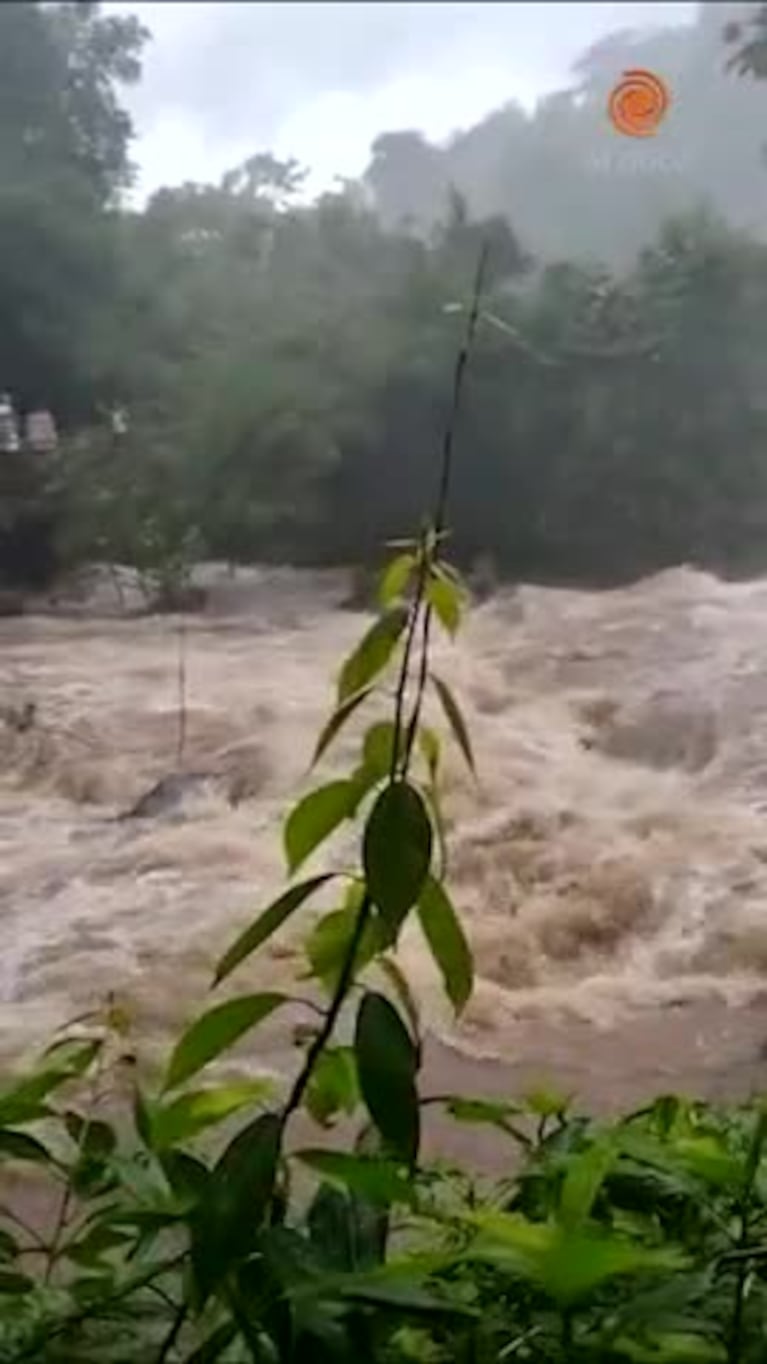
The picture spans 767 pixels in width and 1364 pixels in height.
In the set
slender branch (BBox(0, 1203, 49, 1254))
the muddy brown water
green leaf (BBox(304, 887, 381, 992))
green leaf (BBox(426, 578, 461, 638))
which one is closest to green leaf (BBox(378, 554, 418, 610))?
green leaf (BBox(426, 578, 461, 638))

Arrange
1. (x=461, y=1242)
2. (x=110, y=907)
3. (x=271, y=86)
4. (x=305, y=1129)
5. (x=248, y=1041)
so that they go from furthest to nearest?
(x=271, y=86)
(x=110, y=907)
(x=248, y=1041)
(x=305, y=1129)
(x=461, y=1242)

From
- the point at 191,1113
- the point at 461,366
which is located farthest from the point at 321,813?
the point at 461,366

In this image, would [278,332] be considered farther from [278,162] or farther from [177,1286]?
[177,1286]

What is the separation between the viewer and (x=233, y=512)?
66.9 inches

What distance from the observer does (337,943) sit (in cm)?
80

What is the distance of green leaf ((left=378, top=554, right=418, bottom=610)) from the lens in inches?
30.4

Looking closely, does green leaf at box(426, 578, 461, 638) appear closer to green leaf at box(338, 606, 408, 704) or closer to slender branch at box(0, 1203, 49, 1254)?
green leaf at box(338, 606, 408, 704)

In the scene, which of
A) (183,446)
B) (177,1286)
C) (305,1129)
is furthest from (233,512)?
(177,1286)

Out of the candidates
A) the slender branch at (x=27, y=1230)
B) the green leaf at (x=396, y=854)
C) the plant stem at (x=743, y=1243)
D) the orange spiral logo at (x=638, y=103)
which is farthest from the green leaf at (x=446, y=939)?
the orange spiral logo at (x=638, y=103)

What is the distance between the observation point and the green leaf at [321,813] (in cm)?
75

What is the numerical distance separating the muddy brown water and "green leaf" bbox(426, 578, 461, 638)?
548 millimetres

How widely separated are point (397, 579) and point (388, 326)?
91cm

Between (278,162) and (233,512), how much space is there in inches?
10.9

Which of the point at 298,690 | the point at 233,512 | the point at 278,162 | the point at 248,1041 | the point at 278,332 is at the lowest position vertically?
the point at 248,1041
